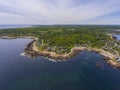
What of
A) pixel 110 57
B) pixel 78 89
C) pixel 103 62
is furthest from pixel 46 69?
pixel 110 57

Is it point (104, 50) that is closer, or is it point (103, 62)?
point (103, 62)

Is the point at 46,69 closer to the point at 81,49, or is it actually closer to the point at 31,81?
the point at 31,81

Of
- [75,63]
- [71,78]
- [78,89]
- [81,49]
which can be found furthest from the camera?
[81,49]

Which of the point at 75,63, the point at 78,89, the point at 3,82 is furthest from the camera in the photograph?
the point at 75,63

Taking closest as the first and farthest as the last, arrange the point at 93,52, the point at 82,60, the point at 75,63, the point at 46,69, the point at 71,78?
the point at 71,78, the point at 46,69, the point at 75,63, the point at 82,60, the point at 93,52

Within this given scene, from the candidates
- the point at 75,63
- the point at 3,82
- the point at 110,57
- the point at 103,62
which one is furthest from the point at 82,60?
the point at 3,82

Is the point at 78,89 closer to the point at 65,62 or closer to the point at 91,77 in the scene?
the point at 91,77
